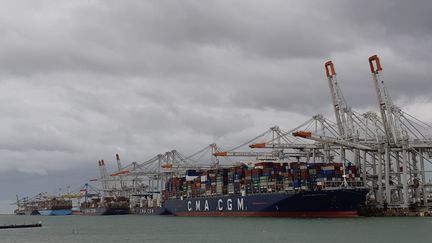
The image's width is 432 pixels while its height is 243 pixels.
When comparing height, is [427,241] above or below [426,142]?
below

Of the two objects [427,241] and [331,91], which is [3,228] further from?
[427,241]

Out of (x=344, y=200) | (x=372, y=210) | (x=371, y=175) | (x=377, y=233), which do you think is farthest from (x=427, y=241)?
(x=371, y=175)

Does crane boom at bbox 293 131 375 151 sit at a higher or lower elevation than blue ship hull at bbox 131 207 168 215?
higher

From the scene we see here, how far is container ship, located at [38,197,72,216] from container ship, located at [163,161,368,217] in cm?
10805

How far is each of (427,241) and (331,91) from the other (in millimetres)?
42107

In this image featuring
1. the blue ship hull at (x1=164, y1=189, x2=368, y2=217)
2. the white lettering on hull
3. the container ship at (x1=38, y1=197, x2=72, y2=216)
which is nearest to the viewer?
the blue ship hull at (x1=164, y1=189, x2=368, y2=217)

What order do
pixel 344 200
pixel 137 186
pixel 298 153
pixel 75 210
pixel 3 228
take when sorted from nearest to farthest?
1. pixel 344 200
2. pixel 3 228
3. pixel 298 153
4. pixel 137 186
5. pixel 75 210

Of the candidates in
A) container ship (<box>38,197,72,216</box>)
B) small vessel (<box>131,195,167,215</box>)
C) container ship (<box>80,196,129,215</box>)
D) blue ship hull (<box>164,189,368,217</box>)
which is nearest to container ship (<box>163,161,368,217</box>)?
blue ship hull (<box>164,189,368,217</box>)

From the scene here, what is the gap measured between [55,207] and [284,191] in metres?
133

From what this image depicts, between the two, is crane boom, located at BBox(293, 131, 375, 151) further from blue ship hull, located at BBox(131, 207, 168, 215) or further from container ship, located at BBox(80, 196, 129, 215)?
container ship, located at BBox(80, 196, 129, 215)

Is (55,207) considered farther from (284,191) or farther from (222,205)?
(284,191)

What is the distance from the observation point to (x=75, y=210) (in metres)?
187

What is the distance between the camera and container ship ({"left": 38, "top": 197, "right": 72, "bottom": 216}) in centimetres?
18800

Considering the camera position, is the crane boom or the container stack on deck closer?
the container stack on deck
